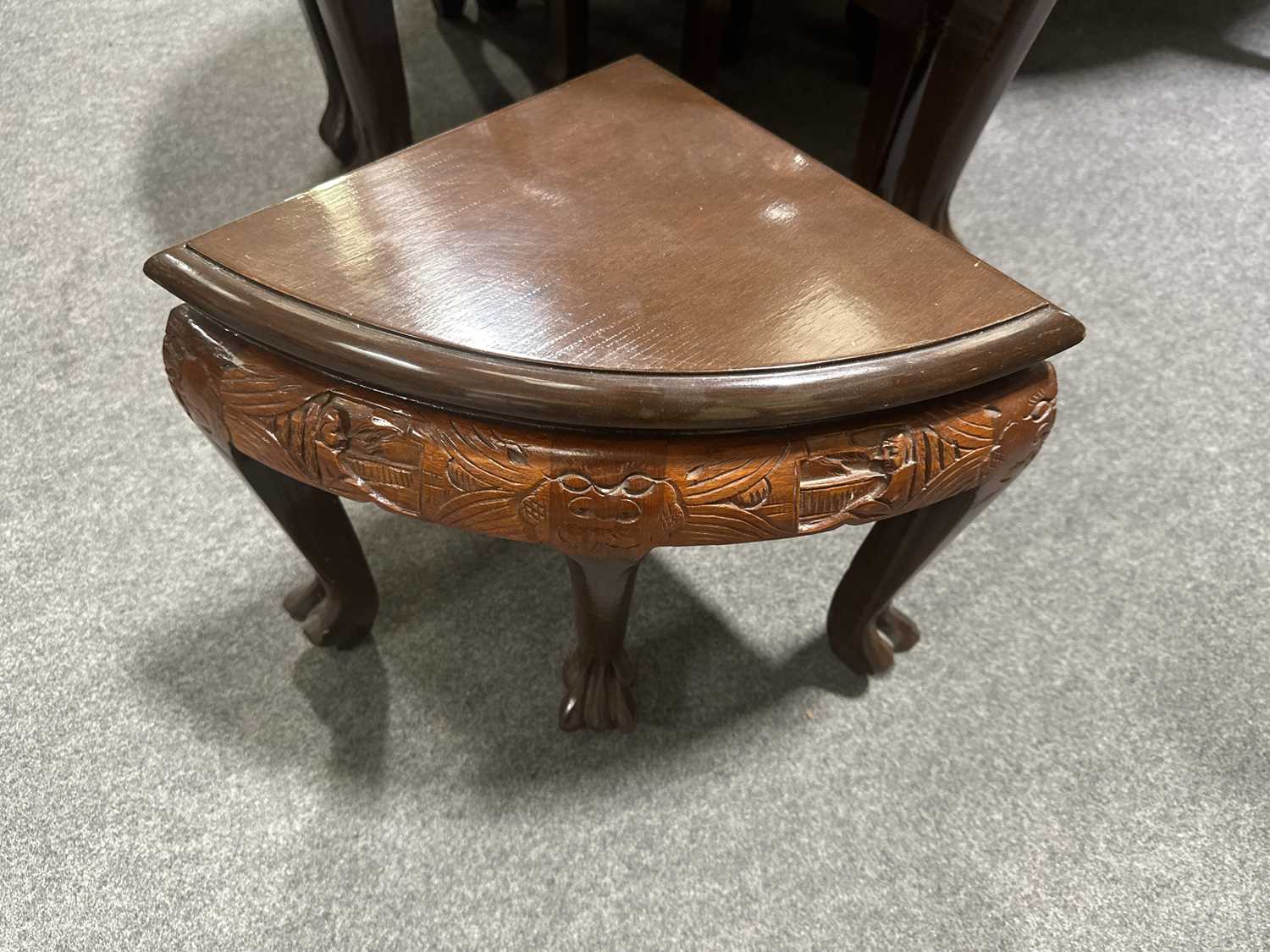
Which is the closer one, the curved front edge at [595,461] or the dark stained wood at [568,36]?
the curved front edge at [595,461]

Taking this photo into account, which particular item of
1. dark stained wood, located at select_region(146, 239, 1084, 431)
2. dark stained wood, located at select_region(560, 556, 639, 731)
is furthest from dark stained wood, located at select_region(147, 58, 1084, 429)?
dark stained wood, located at select_region(560, 556, 639, 731)

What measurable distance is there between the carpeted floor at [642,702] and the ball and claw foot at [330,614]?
0.08 ft

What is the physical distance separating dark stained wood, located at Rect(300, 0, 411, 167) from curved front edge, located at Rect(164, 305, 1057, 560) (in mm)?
559

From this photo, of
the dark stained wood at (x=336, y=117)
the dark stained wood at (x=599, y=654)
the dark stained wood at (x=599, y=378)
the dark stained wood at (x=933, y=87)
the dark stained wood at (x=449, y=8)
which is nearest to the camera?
the dark stained wood at (x=599, y=378)

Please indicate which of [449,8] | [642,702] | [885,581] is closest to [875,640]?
[885,581]

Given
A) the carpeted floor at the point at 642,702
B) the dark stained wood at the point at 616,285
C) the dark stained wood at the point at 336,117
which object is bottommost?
the carpeted floor at the point at 642,702

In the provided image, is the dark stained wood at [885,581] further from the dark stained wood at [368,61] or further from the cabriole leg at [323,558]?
the dark stained wood at [368,61]

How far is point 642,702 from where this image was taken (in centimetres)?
87

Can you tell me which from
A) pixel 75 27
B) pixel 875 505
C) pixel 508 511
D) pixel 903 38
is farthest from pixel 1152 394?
pixel 75 27

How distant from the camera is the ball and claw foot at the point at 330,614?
33.0 inches

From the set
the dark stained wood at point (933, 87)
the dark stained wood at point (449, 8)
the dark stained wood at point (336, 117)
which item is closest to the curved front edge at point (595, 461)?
the dark stained wood at point (933, 87)

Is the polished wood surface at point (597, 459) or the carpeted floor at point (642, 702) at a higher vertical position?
the polished wood surface at point (597, 459)

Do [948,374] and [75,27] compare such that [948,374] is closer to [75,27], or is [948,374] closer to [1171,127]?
[1171,127]

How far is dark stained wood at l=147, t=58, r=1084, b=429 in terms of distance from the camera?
533 millimetres
